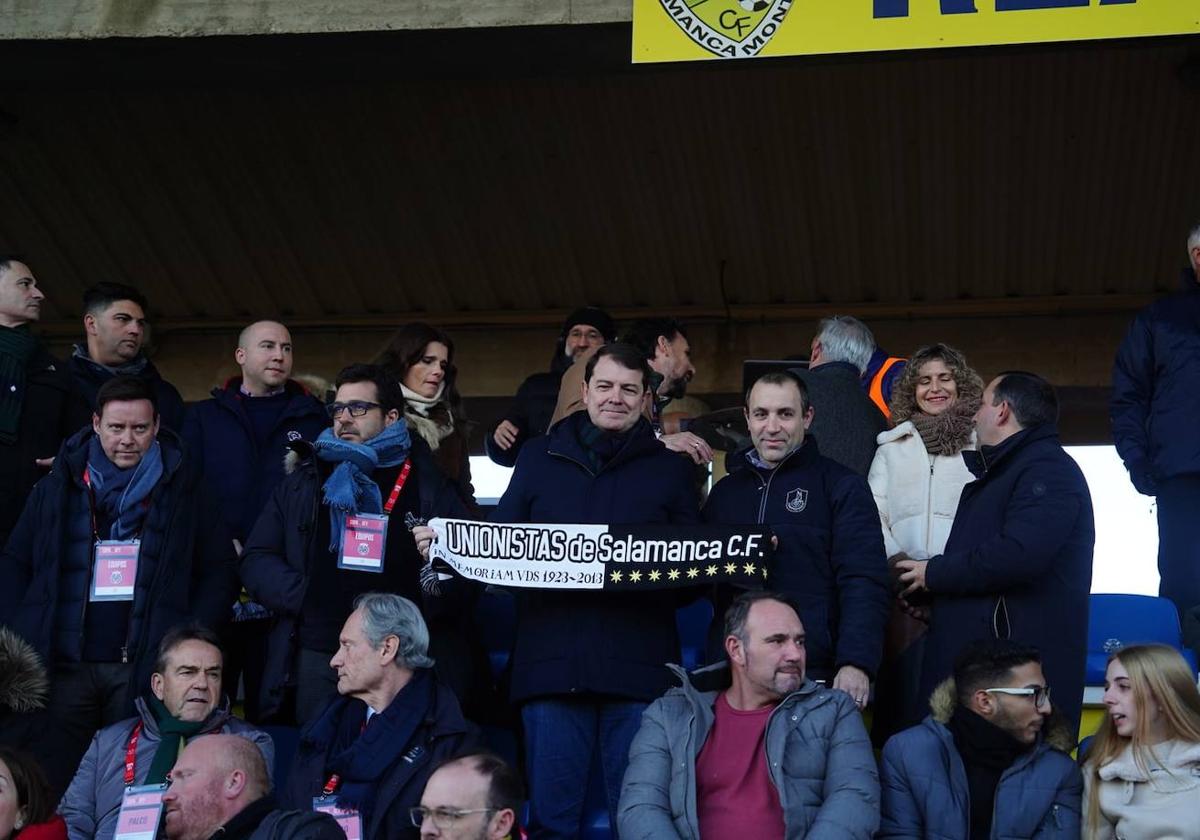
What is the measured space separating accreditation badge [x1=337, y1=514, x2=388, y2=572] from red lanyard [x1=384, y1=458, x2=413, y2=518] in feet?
0.27

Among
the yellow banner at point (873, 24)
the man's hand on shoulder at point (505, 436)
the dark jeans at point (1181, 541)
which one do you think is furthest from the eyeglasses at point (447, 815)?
the yellow banner at point (873, 24)

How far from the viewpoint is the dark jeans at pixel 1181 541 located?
6230mm

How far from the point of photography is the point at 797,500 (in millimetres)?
5387

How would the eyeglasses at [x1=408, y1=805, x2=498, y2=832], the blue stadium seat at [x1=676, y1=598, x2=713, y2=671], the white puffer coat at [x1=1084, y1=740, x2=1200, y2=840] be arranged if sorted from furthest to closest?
the blue stadium seat at [x1=676, y1=598, x2=713, y2=671] < the white puffer coat at [x1=1084, y1=740, x2=1200, y2=840] < the eyeglasses at [x1=408, y1=805, x2=498, y2=832]

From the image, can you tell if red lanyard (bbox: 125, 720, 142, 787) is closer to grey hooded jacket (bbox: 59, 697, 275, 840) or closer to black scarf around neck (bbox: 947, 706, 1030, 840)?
grey hooded jacket (bbox: 59, 697, 275, 840)

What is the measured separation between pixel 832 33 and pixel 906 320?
15.5ft

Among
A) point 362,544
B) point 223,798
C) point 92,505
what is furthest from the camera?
point 92,505

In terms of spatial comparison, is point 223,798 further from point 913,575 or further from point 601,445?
point 913,575

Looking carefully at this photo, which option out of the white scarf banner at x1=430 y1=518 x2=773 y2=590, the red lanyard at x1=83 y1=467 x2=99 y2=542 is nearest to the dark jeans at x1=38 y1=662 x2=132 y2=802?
the red lanyard at x1=83 y1=467 x2=99 y2=542

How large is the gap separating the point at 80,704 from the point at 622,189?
588 centimetres

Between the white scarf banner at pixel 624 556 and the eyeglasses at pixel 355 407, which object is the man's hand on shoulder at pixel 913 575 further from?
the eyeglasses at pixel 355 407

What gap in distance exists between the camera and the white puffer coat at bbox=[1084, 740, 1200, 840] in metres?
4.59

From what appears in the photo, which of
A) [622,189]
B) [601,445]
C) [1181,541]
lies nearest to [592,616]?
[601,445]

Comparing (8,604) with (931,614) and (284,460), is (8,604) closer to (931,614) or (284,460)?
(284,460)
